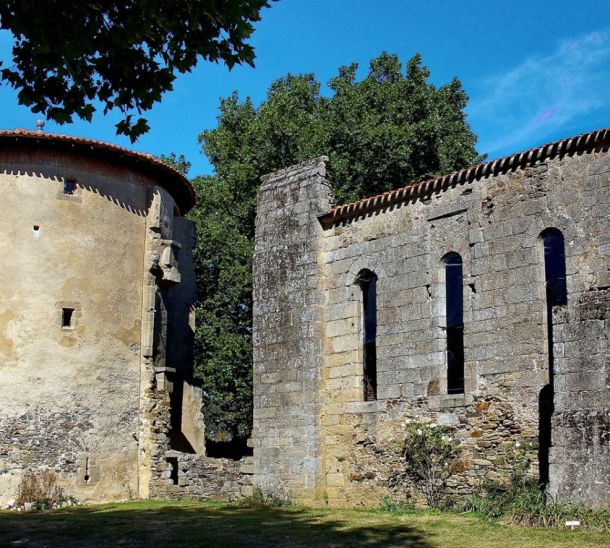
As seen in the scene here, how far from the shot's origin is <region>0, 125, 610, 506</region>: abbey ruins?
12570 millimetres

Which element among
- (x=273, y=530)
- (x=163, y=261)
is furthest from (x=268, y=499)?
(x=163, y=261)

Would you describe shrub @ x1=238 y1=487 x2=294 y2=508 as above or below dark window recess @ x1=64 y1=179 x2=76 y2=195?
below

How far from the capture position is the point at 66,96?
27.4ft

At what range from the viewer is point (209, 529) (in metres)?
11.9

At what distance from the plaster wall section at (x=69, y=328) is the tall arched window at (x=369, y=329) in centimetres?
650

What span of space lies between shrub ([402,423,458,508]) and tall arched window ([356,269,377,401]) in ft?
4.23

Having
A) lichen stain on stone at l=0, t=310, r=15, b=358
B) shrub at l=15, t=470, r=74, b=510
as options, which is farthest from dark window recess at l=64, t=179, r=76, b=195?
shrub at l=15, t=470, r=74, b=510

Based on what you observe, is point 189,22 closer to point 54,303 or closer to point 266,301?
point 266,301

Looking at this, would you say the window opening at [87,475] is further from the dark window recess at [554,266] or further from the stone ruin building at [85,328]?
the dark window recess at [554,266]

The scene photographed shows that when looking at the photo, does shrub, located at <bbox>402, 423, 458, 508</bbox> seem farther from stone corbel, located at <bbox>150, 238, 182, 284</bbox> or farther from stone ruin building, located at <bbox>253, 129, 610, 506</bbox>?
stone corbel, located at <bbox>150, 238, 182, 284</bbox>

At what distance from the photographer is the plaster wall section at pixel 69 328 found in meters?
18.1

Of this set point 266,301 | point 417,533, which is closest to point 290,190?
point 266,301

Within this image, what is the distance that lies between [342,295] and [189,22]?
8225mm

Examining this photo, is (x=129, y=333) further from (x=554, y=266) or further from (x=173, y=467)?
(x=554, y=266)
